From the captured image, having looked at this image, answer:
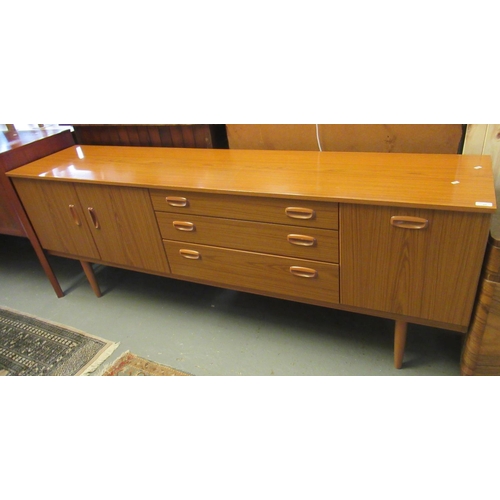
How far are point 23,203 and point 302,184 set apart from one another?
1346mm

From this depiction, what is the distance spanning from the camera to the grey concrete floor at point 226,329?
1.46m

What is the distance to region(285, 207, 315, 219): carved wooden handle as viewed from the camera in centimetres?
120

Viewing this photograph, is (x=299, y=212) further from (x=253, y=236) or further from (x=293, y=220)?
(x=253, y=236)

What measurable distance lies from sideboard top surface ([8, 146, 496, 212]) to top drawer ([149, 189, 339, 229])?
3 centimetres

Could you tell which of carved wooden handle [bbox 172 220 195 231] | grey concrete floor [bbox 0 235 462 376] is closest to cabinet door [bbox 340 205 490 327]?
grey concrete floor [bbox 0 235 462 376]

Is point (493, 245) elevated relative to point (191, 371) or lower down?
elevated

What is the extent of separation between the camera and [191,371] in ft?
4.92

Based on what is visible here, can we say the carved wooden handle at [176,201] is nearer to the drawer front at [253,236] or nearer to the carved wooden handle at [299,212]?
the drawer front at [253,236]

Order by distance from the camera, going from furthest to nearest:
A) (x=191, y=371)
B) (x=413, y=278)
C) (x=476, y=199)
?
(x=191, y=371) → (x=413, y=278) → (x=476, y=199)

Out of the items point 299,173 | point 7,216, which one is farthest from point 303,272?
point 7,216

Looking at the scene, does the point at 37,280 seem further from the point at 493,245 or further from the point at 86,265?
the point at 493,245

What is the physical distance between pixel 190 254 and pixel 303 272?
1.55 ft
